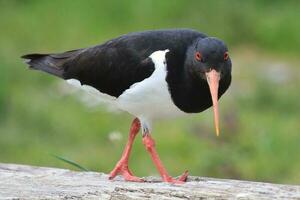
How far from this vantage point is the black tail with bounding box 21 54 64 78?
29.4ft

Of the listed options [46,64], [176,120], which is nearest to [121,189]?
[46,64]

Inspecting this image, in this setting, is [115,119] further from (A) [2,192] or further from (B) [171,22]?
(A) [2,192]

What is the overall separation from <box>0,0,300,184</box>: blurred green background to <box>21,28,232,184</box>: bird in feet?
3.56

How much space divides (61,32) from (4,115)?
2.96 meters

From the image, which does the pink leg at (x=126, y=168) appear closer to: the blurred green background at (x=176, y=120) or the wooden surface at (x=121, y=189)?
the wooden surface at (x=121, y=189)

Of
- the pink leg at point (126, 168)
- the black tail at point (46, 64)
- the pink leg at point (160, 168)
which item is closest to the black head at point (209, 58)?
the pink leg at point (160, 168)

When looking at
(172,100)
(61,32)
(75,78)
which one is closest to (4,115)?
(61,32)

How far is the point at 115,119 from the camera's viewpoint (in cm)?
1309

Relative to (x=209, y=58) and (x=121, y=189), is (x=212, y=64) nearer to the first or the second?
(x=209, y=58)

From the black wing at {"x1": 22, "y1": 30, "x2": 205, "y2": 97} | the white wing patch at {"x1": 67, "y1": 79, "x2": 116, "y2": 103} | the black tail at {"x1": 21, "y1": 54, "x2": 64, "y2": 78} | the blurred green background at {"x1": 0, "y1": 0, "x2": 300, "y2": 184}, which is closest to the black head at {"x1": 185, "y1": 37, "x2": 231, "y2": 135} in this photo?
the black wing at {"x1": 22, "y1": 30, "x2": 205, "y2": 97}

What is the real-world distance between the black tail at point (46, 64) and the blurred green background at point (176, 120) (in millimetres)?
807

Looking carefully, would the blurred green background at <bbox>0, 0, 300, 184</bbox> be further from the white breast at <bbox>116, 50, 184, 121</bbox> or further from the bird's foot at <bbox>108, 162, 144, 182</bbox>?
the white breast at <bbox>116, 50, 184, 121</bbox>

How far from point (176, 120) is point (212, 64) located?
16.4 feet

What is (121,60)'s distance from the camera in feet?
27.1
